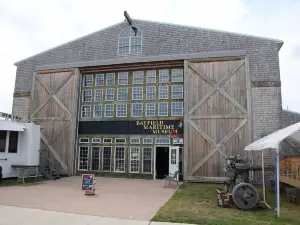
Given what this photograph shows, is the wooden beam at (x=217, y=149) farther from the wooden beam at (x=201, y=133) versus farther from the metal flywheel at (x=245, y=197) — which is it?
the metal flywheel at (x=245, y=197)

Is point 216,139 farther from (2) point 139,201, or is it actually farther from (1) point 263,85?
(2) point 139,201

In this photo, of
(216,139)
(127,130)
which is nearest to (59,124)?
(127,130)

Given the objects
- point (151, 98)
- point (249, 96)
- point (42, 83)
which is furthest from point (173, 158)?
point (42, 83)

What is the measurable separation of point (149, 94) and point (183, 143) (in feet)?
12.2

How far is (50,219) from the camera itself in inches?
259

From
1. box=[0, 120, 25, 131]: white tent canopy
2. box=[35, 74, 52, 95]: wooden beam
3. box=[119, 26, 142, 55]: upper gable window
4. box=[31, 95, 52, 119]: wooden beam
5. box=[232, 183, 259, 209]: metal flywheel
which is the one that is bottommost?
box=[232, 183, 259, 209]: metal flywheel

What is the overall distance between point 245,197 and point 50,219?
542 centimetres

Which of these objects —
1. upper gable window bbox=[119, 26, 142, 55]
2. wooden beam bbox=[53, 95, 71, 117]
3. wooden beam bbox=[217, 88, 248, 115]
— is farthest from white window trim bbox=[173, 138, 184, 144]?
wooden beam bbox=[53, 95, 71, 117]

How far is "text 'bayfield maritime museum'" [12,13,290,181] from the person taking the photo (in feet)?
47.4

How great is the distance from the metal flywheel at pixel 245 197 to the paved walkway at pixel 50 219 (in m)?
3.10

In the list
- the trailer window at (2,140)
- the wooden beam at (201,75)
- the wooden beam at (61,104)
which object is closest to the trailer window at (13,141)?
the trailer window at (2,140)

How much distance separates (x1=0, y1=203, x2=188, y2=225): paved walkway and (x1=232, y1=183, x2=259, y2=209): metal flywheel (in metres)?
3.10

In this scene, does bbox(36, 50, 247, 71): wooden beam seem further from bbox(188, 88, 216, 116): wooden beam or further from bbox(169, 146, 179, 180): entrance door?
bbox(169, 146, 179, 180): entrance door

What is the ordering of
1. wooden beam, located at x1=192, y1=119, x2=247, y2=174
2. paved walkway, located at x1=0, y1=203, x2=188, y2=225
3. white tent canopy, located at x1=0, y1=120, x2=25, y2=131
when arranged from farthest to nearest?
1. wooden beam, located at x1=192, y1=119, x2=247, y2=174
2. white tent canopy, located at x1=0, y1=120, x2=25, y2=131
3. paved walkway, located at x1=0, y1=203, x2=188, y2=225
